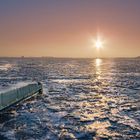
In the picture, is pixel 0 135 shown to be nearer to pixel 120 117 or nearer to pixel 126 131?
pixel 126 131

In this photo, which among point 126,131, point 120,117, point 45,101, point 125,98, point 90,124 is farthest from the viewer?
point 125,98

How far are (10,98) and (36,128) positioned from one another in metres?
12.5

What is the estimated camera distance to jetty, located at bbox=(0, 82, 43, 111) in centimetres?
3903

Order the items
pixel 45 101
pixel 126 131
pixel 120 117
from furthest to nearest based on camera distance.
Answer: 1. pixel 45 101
2. pixel 120 117
3. pixel 126 131

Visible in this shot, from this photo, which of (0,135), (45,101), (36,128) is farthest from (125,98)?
(0,135)

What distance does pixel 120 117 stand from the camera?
1425 inches

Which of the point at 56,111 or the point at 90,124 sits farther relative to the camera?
the point at 56,111

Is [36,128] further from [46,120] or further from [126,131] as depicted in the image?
[126,131]

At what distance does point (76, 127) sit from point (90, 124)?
2163 mm

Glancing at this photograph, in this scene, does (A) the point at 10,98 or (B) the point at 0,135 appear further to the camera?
(A) the point at 10,98

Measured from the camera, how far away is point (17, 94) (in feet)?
149

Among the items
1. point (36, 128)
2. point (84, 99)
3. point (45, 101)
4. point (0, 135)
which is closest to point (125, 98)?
point (84, 99)

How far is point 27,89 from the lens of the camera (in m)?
50.8

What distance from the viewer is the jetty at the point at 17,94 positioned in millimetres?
39031
